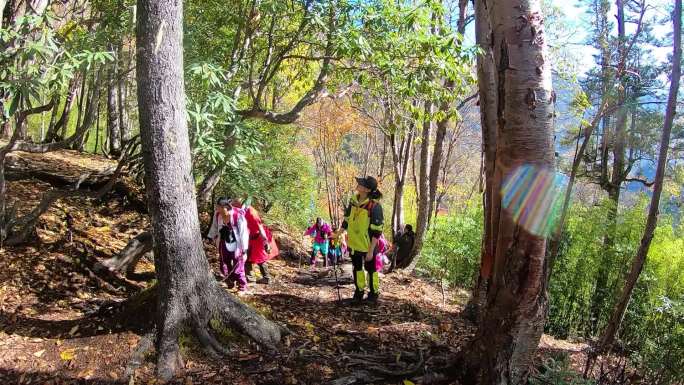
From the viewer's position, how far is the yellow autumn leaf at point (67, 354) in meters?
4.11

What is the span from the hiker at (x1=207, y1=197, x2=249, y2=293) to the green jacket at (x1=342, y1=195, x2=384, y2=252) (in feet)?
5.19

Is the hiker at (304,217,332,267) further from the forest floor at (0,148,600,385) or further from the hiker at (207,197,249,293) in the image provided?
the hiker at (207,197,249,293)

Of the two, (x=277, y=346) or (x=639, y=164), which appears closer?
(x=277, y=346)

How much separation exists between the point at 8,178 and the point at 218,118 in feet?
19.8

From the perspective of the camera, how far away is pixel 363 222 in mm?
6176

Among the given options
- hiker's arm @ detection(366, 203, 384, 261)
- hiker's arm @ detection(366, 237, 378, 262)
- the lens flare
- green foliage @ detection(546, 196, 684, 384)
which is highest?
the lens flare

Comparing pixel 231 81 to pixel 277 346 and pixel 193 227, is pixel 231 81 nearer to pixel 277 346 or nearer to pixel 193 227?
pixel 193 227

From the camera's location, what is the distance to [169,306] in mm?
4168

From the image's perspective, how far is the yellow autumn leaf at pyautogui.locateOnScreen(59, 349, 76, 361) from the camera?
4.11 meters

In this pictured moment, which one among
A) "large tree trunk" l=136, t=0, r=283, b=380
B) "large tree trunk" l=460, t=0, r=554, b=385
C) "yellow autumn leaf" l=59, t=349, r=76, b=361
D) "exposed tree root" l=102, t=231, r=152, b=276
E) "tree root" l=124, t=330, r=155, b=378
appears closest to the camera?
"large tree trunk" l=460, t=0, r=554, b=385

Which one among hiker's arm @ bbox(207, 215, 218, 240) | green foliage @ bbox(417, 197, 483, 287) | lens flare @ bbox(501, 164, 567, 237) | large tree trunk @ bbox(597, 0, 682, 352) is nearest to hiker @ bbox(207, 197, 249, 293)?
hiker's arm @ bbox(207, 215, 218, 240)

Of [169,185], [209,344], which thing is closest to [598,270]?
[209,344]

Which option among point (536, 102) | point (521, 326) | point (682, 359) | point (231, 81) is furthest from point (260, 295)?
point (682, 359)

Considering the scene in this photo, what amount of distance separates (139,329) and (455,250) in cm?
643
